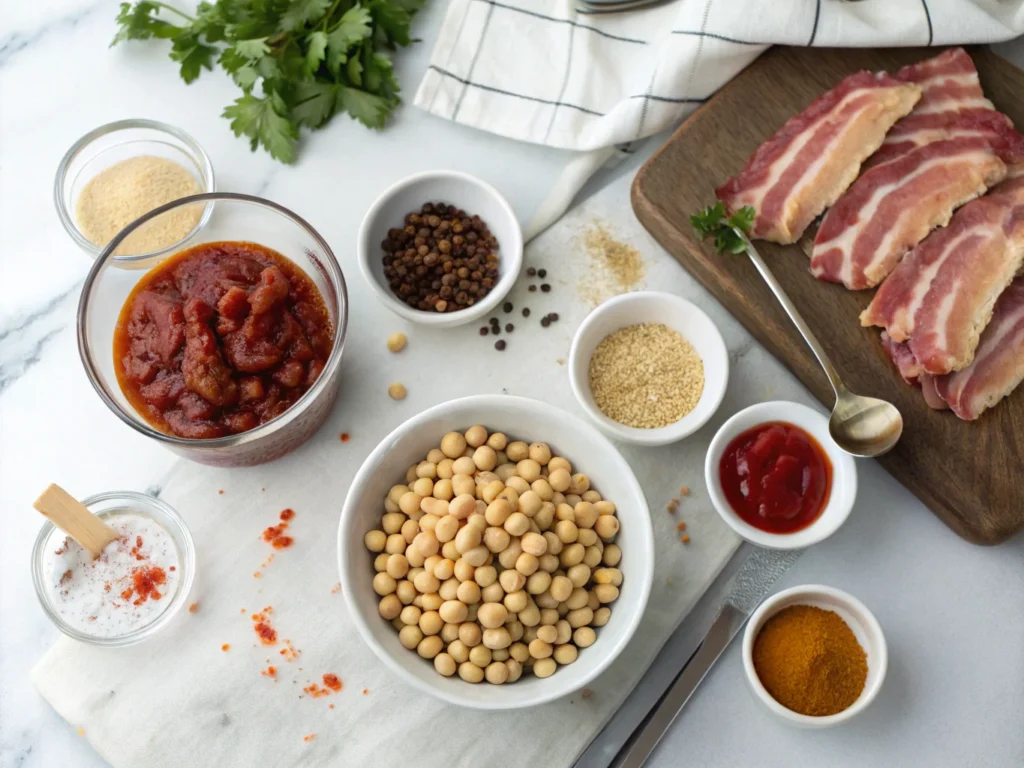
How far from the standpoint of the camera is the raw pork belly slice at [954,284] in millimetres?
2270

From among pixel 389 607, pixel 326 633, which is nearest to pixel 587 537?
pixel 389 607

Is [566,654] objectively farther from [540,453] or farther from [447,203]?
[447,203]

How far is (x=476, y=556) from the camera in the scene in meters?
2.03

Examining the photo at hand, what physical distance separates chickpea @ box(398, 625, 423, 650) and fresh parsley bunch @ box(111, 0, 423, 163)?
1.35m

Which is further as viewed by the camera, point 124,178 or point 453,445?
point 124,178

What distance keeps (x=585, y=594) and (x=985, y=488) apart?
1062 millimetres

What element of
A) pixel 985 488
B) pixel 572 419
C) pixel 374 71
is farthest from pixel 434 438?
pixel 985 488

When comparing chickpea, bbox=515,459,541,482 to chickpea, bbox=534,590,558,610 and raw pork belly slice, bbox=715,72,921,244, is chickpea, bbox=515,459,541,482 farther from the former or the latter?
raw pork belly slice, bbox=715,72,921,244

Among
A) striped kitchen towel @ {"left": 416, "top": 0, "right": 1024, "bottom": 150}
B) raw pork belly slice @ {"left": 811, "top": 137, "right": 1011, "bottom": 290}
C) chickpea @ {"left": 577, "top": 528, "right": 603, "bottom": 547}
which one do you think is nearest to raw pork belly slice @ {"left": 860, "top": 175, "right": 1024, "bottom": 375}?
raw pork belly slice @ {"left": 811, "top": 137, "right": 1011, "bottom": 290}

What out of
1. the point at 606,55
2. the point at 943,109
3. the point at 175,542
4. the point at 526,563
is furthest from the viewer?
the point at 606,55

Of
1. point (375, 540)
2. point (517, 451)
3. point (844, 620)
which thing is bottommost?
point (844, 620)

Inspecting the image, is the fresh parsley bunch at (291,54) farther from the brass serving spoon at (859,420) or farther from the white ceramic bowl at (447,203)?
the brass serving spoon at (859,420)

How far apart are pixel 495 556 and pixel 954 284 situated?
4.38 feet

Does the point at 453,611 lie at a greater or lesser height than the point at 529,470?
lesser
